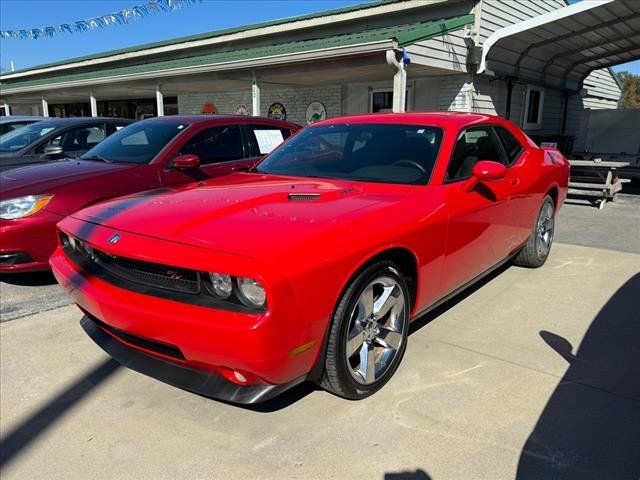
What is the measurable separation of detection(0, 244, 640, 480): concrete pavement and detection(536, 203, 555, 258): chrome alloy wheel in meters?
1.35

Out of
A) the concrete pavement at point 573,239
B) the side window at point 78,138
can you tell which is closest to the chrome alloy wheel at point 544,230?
the concrete pavement at point 573,239

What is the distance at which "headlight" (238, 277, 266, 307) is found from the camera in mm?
2111

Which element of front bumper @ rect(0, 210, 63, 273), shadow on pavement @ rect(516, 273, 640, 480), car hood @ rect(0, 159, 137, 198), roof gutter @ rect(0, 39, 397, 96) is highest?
roof gutter @ rect(0, 39, 397, 96)

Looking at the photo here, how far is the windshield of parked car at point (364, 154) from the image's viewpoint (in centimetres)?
333

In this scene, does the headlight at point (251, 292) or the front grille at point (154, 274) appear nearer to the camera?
the headlight at point (251, 292)

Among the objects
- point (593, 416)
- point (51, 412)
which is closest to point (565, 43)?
point (593, 416)

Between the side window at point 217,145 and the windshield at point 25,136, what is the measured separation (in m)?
2.64

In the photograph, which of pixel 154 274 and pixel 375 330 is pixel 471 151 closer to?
pixel 375 330

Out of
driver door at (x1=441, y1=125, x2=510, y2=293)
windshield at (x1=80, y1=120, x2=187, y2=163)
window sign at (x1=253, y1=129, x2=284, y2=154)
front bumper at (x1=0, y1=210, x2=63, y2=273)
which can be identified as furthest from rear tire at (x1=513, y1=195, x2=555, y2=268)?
front bumper at (x1=0, y1=210, x2=63, y2=273)

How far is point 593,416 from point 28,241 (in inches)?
166

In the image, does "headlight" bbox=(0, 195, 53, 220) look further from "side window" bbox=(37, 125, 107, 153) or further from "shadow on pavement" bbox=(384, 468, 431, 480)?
"shadow on pavement" bbox=(384, 468, 431, 480)

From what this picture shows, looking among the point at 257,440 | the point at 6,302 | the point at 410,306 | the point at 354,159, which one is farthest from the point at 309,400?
the point at 6,302

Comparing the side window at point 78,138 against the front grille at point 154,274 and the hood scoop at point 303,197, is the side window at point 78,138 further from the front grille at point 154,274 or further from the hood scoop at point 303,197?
the hood scoop at point 303,197

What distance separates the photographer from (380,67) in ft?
32.1
